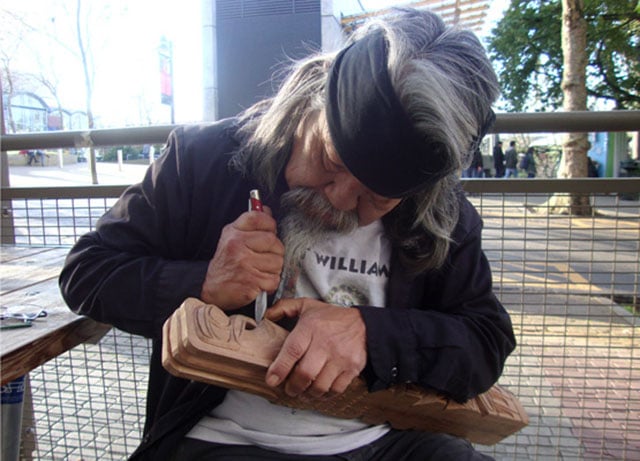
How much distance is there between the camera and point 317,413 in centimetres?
117

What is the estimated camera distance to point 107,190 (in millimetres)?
1915

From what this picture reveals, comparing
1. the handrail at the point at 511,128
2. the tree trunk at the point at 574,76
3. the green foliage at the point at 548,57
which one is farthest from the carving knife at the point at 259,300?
the green foliage at the point at 548,57

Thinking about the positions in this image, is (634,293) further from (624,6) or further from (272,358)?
(624,6)

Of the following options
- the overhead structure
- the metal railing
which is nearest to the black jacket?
the overhead structure

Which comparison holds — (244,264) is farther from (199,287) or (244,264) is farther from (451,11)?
(451,11)

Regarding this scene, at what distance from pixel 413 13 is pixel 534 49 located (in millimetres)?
20684

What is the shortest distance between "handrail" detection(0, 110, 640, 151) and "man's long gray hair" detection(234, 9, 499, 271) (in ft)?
1.74

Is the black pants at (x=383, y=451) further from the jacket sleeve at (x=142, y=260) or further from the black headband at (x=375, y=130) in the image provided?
the black headband at (x=375, y=130)

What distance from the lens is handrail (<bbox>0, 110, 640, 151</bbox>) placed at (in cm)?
163

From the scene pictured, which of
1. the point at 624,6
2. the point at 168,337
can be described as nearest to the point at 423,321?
the point at 168,337

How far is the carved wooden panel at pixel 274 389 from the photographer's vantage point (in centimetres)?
85

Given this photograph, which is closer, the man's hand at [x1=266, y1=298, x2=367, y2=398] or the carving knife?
the man's hand at [x1=266, y1=298, x2=367, y2=398]

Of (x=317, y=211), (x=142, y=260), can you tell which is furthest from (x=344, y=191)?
(x=142, y=260)

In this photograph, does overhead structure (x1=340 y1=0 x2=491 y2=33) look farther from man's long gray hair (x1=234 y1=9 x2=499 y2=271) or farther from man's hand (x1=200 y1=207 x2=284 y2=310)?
man's hand (x1=200 y1=207 x2=284 y2=310)
